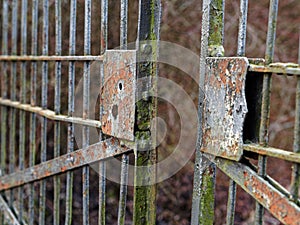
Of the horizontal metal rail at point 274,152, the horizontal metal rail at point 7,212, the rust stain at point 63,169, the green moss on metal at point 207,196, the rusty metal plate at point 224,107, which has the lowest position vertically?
the horizontal metal rail at point 7,212

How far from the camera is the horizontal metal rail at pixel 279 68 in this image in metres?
0.85

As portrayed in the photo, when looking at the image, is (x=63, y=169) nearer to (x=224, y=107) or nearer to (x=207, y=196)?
(x=207, y=196)

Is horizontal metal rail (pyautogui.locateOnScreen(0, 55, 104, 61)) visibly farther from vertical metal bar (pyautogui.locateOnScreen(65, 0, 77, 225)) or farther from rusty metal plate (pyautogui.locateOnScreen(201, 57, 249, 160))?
rusty metal plate (pyautogui.locateOnScreen(201, 57, 249, 160))

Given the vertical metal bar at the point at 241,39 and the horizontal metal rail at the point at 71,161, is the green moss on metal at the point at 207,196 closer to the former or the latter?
the vertical metal bar at the point at 241,39

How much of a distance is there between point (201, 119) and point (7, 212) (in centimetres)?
136

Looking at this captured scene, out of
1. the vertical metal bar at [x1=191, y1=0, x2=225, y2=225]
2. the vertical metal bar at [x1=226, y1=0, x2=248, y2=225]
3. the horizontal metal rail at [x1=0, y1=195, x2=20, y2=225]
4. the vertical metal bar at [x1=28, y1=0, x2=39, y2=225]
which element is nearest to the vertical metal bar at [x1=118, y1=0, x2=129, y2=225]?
the vertical metal bar at [x1=191, y1=0, x2=225, y2=225]

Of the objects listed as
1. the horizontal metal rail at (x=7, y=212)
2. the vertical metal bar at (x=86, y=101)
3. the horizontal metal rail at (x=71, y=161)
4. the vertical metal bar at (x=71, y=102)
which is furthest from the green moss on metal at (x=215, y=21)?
the horizontal metal rail at (x=7, y=212)

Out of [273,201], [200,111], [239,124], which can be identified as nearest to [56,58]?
[200,111]

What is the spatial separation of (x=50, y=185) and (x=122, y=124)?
1.86 meters

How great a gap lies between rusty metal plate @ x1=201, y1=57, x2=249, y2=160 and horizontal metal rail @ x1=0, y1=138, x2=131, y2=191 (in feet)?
0.93

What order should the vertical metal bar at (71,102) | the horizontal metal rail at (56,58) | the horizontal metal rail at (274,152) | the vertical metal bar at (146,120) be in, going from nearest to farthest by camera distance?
1. the horizontal metal rail at (274,152)
2. the vertical metal bar at (146,120)
3. the horizontal metal rail at (56,58)
4. the vertical metal bar at (71,102)

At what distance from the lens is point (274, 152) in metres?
0.89

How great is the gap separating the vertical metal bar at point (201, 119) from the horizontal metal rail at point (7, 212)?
1.18 meters

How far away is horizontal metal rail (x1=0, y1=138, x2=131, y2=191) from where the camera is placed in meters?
1.28
